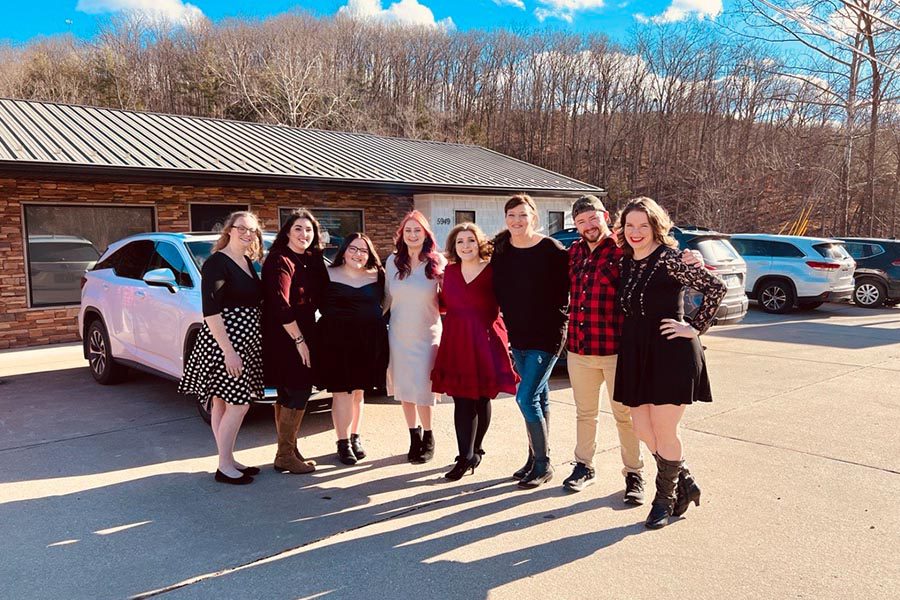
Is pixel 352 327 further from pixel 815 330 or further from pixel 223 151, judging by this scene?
pixel 815 330

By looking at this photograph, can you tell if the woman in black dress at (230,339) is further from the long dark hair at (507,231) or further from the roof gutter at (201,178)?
the roof gutter at (201,178)

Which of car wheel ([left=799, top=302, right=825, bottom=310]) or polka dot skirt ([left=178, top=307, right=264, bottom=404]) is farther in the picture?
car wheel ([left=799, top=302, right=825, bottom=310])

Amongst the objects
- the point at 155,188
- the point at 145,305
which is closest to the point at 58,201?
the point at 155,188

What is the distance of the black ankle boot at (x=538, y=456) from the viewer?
4332mm

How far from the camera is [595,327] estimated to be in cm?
395

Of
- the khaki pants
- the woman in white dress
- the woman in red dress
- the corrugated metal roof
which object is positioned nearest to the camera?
the khaki pants

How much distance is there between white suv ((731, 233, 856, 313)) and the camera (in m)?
13.8

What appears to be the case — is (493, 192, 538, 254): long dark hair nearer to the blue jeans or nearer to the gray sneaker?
the blue jeans

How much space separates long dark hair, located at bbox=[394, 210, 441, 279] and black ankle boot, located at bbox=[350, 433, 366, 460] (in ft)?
4.30

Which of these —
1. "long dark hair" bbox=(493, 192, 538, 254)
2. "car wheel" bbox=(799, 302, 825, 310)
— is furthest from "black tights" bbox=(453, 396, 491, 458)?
"car wheel" bbox=(799, 302, 825, 310)

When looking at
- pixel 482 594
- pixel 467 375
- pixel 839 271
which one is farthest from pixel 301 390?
pixel 839 271

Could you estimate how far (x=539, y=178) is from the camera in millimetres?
17922

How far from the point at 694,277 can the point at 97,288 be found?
6.56 meters

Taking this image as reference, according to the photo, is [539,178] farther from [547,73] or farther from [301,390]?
[547,73]
